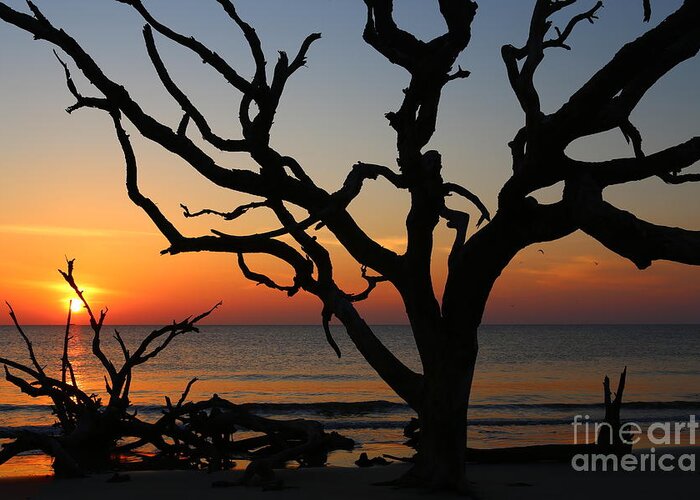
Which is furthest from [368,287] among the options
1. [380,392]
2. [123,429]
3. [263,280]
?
[380,392]

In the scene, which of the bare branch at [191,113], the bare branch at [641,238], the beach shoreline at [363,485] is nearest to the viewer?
the bare branch at [641,238]

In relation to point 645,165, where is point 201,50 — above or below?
above

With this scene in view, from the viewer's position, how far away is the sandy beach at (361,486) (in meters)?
9.06

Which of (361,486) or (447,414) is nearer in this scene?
(447,414)

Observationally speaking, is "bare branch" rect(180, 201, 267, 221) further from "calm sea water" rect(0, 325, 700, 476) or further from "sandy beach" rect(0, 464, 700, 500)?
"calm sea water" rect(0, 325, 700, 476)

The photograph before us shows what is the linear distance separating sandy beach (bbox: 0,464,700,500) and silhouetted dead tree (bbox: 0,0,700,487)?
1355 mm

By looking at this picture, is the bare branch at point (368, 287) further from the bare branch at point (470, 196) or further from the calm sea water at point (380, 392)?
the calm sea water at point (380, 392)

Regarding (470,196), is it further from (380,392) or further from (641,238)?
(380,392)

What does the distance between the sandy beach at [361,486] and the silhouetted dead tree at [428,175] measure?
1.35 metres

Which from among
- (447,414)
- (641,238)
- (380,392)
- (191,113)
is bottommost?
(380,392)

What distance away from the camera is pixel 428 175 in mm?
7820

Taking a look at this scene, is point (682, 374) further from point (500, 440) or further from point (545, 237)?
point (545, 237)

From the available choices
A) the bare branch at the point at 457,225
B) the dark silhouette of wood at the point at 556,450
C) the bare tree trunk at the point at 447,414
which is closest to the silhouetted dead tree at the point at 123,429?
the dark silhouette of wood at the point at 556,450

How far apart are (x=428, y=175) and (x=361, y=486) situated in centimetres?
399
